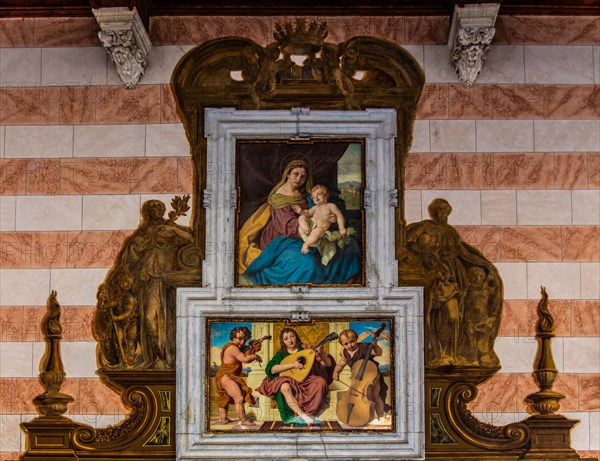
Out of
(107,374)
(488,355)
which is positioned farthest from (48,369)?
(488,355)

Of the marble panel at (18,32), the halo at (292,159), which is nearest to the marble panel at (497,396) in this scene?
the halo at (292,159)

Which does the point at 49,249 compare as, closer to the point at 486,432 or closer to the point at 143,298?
Result: the point at 143,298

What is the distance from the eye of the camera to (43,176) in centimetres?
1112

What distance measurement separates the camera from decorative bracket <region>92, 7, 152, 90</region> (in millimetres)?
10828

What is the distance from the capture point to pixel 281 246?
35.9 feet

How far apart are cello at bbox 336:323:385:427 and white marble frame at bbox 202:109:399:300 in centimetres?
61

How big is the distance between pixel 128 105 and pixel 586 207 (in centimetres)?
423

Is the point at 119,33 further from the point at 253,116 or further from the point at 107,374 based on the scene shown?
the point at 107,374

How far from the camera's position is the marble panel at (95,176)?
436 inches

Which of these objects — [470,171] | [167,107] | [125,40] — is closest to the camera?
[125,40]

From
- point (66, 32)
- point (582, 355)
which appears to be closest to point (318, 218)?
point (582, 355)

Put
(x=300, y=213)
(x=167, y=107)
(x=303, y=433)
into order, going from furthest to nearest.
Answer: (x=167, y=107) < (x=300, y=213) < (x=303, y=433)

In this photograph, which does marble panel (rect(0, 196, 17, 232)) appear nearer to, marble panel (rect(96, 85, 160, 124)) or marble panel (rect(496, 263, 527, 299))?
marble panel (rect(96, 85, 160, 124))

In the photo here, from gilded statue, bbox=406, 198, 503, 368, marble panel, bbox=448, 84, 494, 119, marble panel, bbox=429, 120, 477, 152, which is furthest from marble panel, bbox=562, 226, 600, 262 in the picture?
marble panel, bbox=448, 84, 494, 119
